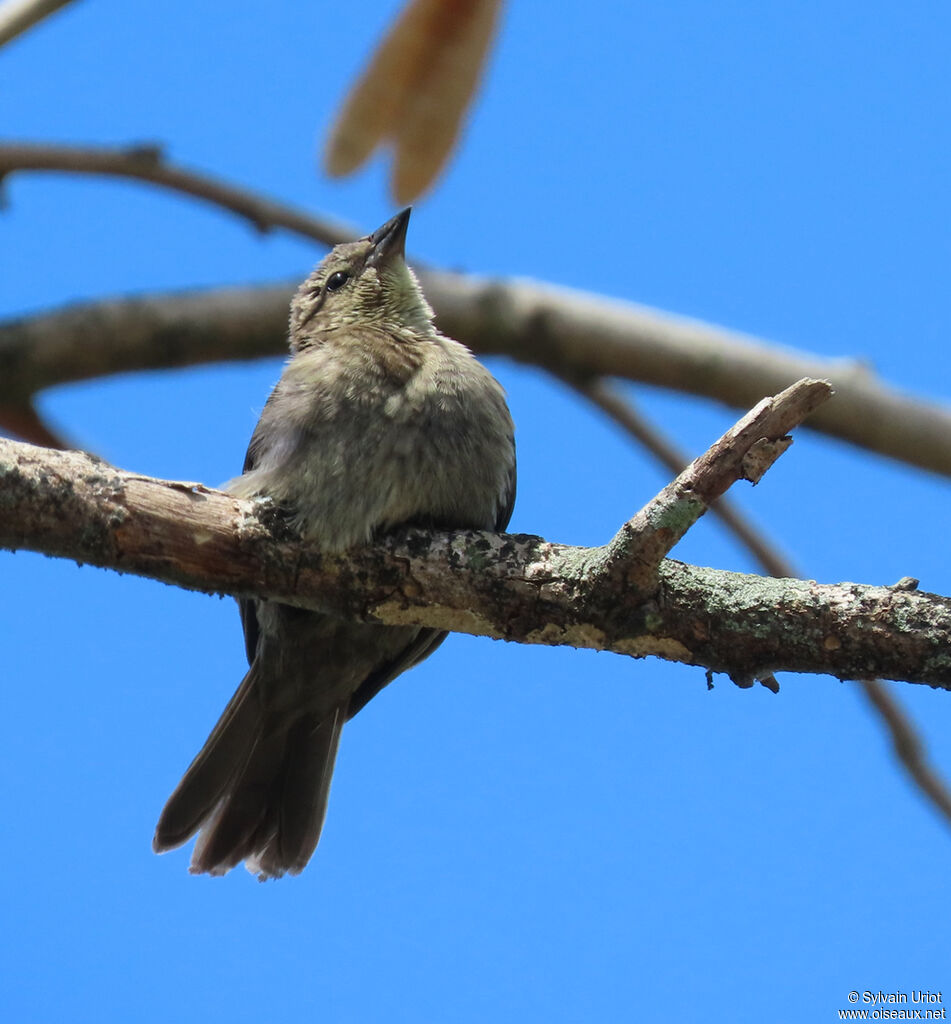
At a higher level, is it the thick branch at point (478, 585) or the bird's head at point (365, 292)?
the bird's head at point (365, 292)

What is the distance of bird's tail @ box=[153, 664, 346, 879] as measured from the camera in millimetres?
3887

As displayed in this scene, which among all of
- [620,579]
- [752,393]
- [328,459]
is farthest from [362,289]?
[620,579]

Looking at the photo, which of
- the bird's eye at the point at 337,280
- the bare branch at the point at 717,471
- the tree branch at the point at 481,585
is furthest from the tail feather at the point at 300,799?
the bare branch at the point at 717,471

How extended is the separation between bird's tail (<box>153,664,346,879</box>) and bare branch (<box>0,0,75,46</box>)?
1960mm

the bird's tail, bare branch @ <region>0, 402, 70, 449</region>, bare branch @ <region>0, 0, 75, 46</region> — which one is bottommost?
the bird's tail

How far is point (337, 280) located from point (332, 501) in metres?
1.71

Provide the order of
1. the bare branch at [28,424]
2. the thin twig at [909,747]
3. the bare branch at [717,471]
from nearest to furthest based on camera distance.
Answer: the bare branch at [717,471] < the thin twig at [909,747] < the bare branch at [28,424]

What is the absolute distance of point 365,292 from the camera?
4.47 m

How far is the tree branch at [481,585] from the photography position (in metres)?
2.66

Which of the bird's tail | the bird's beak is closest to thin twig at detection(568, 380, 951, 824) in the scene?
the bird's beak

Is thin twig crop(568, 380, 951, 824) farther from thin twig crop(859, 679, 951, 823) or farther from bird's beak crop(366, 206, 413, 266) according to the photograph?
bird's beak crop(366, 206, 413, 266)

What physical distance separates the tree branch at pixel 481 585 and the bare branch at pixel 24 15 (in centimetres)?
104

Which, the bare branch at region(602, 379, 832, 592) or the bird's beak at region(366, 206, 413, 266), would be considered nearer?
the bare branch at region(602, 379, 832, 592)

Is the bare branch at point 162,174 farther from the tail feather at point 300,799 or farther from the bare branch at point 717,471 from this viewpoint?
the bare branch at point 717,471
